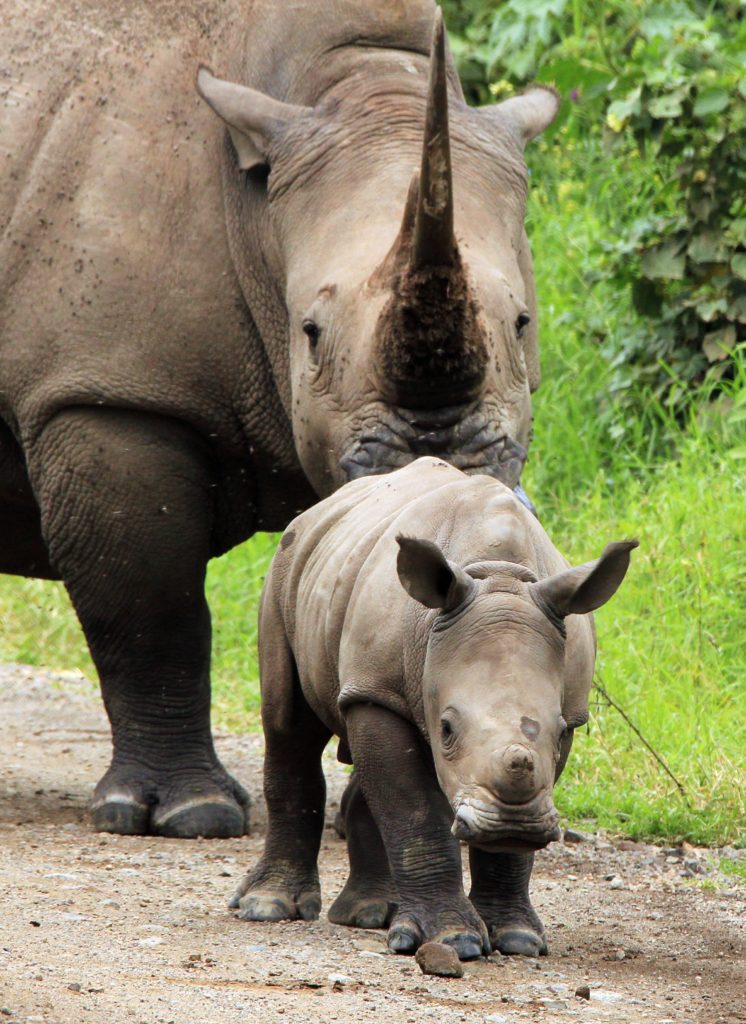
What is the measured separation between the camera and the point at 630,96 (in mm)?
9219

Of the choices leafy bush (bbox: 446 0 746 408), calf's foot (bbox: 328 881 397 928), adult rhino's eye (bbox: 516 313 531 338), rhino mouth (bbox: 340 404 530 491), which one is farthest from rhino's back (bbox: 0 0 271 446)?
leafy bush (bbox: 446 0 746 408)

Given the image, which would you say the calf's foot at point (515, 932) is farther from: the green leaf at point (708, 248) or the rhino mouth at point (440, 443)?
the green leaf at point (708, 248)

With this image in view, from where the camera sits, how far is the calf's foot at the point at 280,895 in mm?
4949

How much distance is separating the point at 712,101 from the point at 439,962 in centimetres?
558

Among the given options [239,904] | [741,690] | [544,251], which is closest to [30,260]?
[239,904]

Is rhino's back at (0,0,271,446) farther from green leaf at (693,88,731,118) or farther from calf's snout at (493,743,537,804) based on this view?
green leaf at (693,88,731,118)

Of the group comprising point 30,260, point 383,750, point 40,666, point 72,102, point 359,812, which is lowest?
point 40,666

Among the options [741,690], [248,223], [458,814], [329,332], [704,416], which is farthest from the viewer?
[704,416]

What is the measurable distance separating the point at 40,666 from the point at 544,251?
333cm

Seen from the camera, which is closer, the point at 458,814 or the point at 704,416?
the point at 458,814

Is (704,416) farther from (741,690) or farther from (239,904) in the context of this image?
(239,904)

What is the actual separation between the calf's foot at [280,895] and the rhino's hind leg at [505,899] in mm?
487

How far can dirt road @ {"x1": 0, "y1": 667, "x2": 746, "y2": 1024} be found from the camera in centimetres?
407

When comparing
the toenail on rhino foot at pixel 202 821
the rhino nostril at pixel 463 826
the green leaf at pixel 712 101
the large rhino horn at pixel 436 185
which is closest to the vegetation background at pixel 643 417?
the green leaf at pixel 712 101
